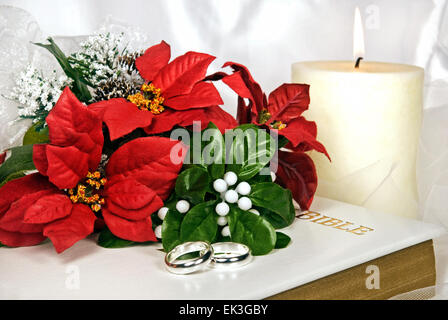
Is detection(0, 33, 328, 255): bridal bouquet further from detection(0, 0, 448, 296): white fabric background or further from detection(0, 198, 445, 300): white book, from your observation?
detection(0, 0, 448, 296): white fabric background

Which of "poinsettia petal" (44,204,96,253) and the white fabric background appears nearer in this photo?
"poinsettia petal" (44,204,96,253)

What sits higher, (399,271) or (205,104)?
(205,104)

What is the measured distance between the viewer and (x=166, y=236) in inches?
17.8

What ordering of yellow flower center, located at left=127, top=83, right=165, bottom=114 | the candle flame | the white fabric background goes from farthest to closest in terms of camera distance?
the white fabric background
the candle flame
yellow flower center, located at left=127, top=83, right=165, bottom=114

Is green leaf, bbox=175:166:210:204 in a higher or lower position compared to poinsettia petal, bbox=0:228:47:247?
higher

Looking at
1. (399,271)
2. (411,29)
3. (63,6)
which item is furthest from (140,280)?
(411,29)

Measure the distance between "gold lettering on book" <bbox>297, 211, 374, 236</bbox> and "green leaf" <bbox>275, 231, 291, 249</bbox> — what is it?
0.06 meters

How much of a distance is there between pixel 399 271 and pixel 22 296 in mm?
266

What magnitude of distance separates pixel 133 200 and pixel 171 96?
9 centimetres

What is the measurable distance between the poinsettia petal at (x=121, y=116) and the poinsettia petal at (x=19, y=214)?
7 centimetres

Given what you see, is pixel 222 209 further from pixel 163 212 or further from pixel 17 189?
pixel 17 189

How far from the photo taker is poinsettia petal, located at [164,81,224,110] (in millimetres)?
484

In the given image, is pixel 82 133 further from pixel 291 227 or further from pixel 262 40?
pixel 262 40

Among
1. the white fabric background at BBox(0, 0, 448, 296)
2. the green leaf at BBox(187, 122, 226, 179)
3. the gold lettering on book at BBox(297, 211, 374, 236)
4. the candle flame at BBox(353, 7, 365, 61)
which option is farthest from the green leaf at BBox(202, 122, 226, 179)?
the white fabric background at BBox(0, 0, 448, 296)
